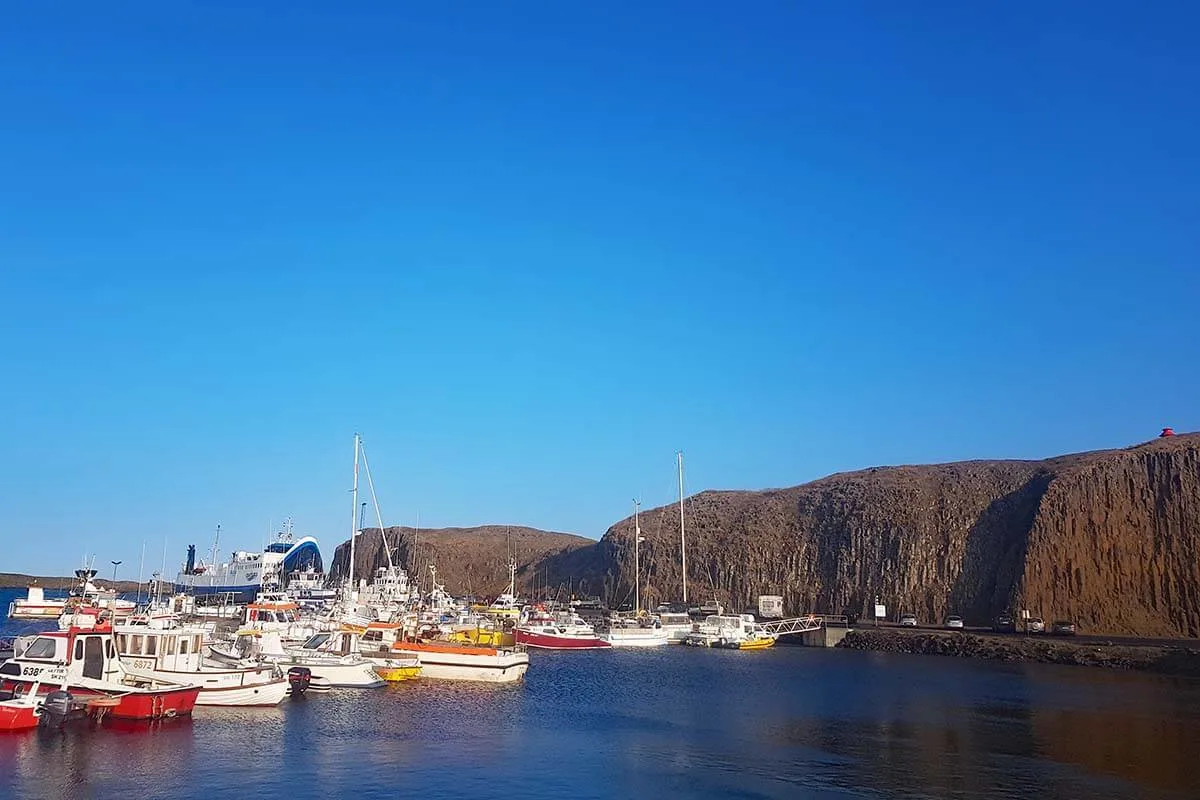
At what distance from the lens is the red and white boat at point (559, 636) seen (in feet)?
288

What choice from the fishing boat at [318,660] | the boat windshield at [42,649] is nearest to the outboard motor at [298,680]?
the fishing boat at [318,660]

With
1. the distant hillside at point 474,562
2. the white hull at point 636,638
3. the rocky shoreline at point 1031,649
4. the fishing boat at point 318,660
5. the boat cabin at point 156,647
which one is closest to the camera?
the boat cabin at point 156,647

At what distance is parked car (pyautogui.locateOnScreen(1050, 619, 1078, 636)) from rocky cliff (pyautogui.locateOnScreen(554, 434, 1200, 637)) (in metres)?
2.73

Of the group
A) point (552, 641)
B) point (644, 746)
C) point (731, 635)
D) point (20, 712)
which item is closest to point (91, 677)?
point (20, 712)

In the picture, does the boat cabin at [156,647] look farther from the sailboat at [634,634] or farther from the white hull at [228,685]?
the sailboat at [634,634]

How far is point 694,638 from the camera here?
99.6 metres

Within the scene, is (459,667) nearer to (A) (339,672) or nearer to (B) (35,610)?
(A) (339,672)

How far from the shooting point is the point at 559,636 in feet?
290

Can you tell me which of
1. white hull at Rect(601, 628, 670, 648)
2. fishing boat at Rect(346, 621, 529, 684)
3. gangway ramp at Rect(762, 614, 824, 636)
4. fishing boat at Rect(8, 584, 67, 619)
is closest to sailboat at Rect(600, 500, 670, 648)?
white hull at Rect(601, 628, 670, 648)

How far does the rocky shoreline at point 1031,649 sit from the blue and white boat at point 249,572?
76.0m

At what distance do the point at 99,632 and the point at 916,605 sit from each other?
9749 cm

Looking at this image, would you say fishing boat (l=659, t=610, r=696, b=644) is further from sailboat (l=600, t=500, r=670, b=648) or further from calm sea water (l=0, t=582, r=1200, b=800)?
calm sea water (l=0, t=582, r=1200, b=800)

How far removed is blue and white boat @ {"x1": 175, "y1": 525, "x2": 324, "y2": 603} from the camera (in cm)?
12862

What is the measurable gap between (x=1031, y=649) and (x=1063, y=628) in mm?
13669
